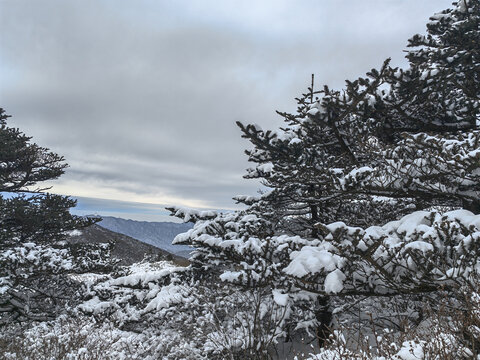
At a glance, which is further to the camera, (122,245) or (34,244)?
(122,245)

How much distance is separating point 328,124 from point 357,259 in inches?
98.7

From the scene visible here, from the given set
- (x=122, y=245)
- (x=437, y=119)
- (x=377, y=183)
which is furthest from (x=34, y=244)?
(x=122, y=245)

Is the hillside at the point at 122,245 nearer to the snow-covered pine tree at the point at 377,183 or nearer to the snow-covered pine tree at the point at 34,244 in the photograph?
the snow-covered pine tree at the point at 34,244

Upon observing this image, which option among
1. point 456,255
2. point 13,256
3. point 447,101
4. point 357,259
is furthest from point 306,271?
point 13,256

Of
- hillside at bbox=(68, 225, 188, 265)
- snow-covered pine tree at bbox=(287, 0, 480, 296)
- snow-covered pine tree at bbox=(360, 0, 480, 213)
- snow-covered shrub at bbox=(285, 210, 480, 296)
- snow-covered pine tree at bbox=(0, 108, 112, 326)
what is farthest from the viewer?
hillside at bbox=(68, 225, 188, 265)

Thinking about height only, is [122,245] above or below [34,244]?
below

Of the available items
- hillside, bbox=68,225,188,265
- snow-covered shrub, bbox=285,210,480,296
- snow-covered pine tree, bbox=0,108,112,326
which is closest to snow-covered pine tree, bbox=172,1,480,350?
snow-covered shrub, bbox=285,210,480,296

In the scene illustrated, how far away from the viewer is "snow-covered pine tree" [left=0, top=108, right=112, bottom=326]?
8.91 meters

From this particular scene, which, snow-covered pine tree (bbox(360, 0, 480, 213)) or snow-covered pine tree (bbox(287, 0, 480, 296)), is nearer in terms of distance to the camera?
snow-covered pine tree (bbox(287, 0, 480, 296))

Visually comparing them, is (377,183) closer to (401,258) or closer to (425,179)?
(425,179)

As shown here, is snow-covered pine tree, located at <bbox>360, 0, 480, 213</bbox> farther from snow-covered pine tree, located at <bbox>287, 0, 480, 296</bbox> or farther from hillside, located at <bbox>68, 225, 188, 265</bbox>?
hillside, located at <bbox>68, 225, 188, 265</bbox>

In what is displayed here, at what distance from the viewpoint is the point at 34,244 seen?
979cm

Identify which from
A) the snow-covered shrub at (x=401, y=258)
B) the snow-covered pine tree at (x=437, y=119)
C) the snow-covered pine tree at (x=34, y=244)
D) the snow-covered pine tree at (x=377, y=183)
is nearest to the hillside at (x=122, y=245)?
the snow-covered pine tree at (x=34, y=244)

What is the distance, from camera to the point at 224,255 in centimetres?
563
